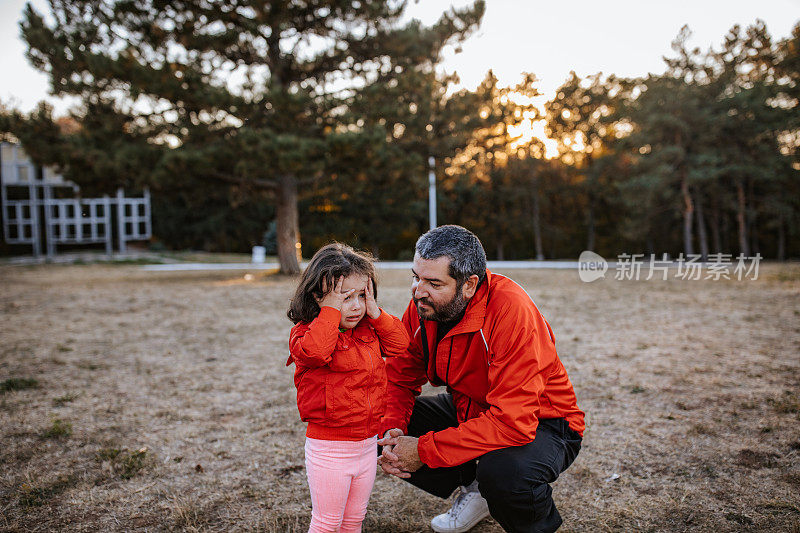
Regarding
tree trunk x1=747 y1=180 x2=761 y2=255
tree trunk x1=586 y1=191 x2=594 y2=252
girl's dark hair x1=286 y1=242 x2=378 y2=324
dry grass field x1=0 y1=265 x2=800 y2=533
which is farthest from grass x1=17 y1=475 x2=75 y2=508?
tree trunk x1=586 y1=191 x2=594 y2=252

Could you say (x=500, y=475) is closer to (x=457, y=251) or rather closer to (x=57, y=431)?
(x=457, y=251)

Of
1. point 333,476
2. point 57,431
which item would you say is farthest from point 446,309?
point 57,431

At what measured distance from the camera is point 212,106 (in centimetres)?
1152

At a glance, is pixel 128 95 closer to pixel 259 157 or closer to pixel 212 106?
pixel 212 106

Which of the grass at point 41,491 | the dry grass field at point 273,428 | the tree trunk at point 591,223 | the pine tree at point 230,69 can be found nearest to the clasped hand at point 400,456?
the dry grass field at point 273,428

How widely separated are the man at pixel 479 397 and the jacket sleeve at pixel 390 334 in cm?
14

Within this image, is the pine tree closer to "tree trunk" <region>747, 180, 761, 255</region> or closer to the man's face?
the man's face

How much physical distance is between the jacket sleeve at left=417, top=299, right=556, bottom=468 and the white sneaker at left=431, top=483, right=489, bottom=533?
51cm

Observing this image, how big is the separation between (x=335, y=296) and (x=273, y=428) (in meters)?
1.99

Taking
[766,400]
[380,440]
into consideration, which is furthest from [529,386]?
[766,400]

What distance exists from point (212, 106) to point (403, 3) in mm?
5406

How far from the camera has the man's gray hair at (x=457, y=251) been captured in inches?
81.5

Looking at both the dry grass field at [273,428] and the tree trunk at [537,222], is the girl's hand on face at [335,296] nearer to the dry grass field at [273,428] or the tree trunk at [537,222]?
the dry grass field at [273,428]

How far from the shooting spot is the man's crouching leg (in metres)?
1.90
